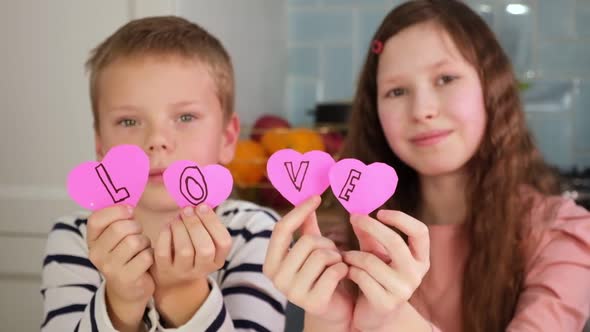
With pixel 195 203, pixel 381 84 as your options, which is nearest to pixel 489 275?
pixel 381 84

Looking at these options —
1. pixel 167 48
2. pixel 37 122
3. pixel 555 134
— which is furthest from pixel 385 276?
pixel 555 134

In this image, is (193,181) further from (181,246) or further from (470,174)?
(470,174)

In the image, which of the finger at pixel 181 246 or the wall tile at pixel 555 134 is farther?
the wall tile at pixel 555 134

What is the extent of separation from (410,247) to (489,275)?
0.40 m

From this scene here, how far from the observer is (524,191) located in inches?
43.1

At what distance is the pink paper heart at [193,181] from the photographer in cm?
69

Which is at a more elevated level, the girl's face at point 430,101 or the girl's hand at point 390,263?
the girl's face at point 430,101

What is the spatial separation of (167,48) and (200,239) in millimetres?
383

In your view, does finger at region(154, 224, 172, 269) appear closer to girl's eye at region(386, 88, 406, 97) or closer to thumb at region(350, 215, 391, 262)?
thumb at region(350, 215, 391, 262)

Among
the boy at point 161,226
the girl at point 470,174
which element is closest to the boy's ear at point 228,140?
the boy at point 161,226

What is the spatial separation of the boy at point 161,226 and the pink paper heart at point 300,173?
9 centimetres

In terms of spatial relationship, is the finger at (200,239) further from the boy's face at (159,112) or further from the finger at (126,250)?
the boy's face at (159,112)

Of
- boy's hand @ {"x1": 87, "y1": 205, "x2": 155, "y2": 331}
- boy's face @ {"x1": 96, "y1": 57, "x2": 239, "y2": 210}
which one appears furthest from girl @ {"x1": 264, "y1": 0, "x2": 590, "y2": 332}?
boy's hand @ {"x1": 87, "y1": 205, "x2": 155, "y2": 331}

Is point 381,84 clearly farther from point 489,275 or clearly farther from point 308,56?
point 308,56
